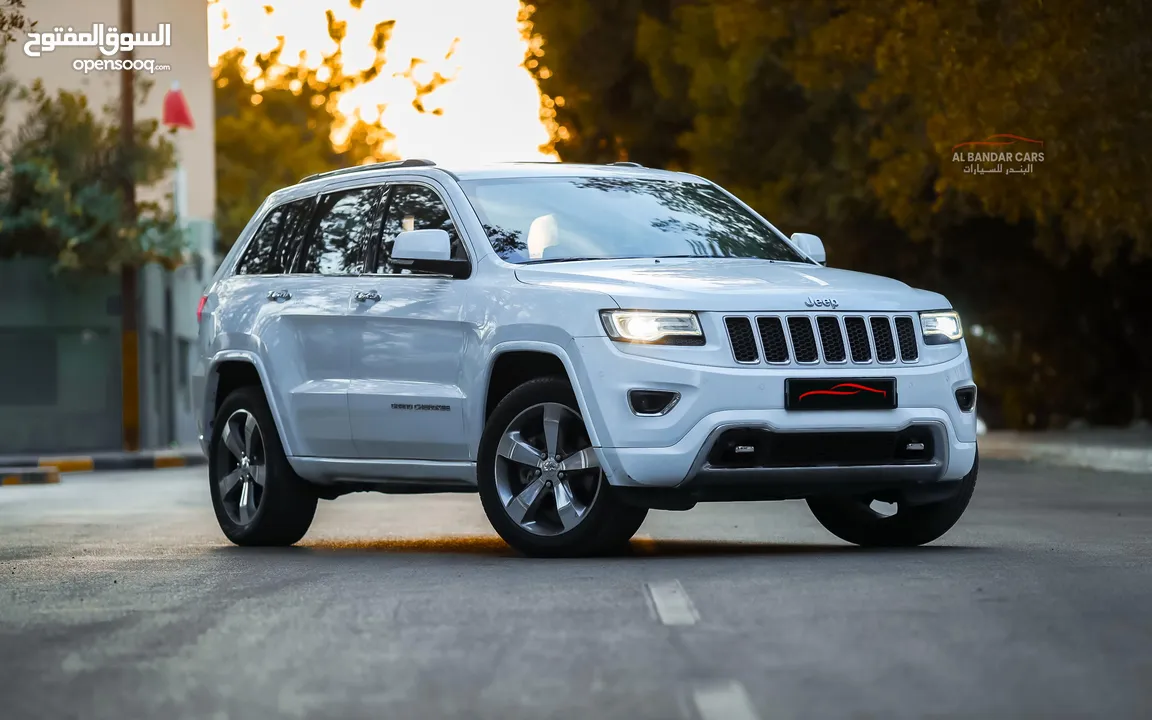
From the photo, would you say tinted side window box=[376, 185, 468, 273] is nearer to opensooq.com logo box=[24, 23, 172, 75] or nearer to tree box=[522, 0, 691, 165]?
opensooq.com logo box=[24, 23, 172, 75]

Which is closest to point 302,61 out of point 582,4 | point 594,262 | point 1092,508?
point 582,4

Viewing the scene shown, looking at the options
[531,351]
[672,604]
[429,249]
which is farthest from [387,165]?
[672,604]

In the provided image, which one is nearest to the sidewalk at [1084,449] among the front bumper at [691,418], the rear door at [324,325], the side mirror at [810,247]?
the side mirror at [810,247]

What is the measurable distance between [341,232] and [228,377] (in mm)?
1320

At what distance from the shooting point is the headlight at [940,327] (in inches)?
423

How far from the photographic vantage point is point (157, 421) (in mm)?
41000

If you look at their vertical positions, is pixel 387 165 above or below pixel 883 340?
above

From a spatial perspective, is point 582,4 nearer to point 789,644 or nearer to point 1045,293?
point 1045,293

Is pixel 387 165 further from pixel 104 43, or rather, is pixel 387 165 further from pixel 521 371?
pixel 104 43

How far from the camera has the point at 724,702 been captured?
6.08 metres

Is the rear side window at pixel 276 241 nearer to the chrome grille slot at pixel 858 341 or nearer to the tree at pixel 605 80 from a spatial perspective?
the chrome grille slot at pixel 858 341

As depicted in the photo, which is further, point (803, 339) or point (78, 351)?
point (78, 351)

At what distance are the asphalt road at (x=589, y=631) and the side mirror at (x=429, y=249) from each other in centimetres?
143

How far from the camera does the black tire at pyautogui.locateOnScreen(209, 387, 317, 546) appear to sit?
12.3 m
